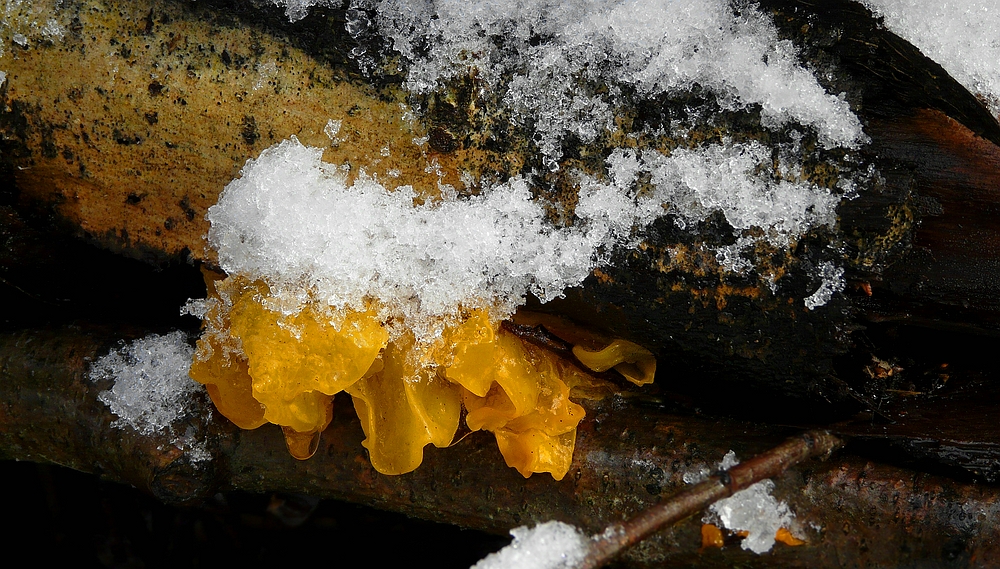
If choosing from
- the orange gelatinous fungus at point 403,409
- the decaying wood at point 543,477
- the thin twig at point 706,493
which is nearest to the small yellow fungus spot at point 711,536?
the decaying wood at point 543,477

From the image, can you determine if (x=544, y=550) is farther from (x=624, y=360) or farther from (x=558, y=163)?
(x=558, y=163)

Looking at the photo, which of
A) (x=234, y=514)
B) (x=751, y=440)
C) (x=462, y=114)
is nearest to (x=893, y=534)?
(x=751, y=440)

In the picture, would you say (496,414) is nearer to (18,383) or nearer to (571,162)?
(571,162)

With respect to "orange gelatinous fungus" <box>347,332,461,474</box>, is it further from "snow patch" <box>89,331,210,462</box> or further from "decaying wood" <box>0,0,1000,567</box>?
"snow patch" <box>89,331,210,462</box>

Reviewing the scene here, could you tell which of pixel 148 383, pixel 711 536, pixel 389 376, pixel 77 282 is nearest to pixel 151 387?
pixel 148 383

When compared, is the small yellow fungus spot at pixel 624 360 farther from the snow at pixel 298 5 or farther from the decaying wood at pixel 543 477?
the snow at pixel 298 5

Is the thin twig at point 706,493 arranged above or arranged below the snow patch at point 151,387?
above

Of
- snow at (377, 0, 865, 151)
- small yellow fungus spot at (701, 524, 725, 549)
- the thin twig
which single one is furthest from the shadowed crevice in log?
small yellow fungus spot at (701, 524, 725, 549)
